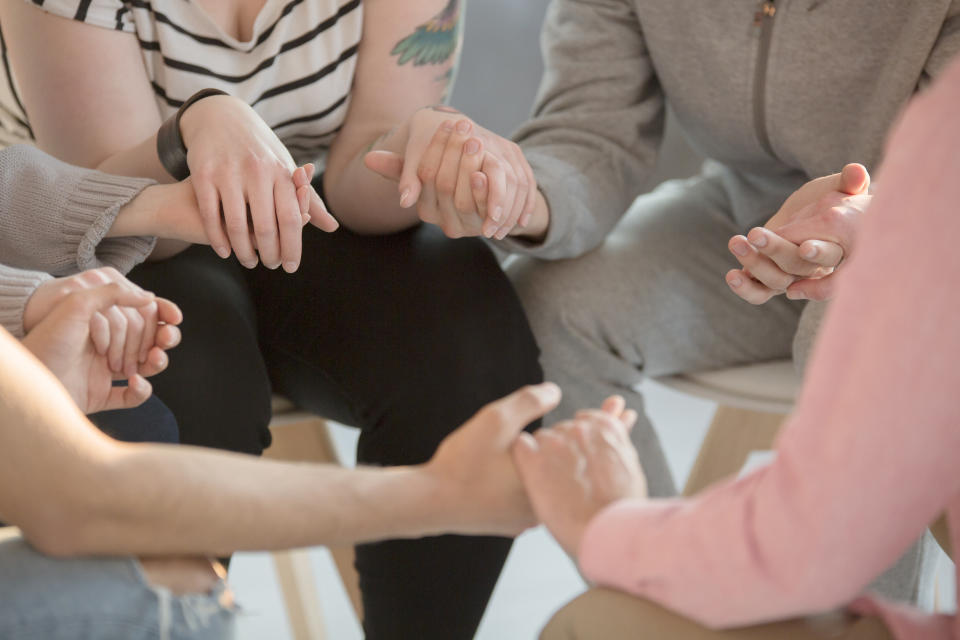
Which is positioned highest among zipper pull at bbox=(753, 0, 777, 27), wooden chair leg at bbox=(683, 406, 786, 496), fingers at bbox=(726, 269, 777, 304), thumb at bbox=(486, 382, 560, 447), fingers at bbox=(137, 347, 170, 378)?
zipper pull at bbox=(753, 0, 777, 27)

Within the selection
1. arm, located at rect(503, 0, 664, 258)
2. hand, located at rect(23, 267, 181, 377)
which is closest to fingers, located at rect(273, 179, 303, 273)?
hand, located at rect(23, 267, 181, 377)

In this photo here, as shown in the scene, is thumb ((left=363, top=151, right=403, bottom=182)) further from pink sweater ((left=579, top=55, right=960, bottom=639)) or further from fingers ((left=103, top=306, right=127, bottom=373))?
pink sweater ((left=579, top=55, right=960, bottom=639))

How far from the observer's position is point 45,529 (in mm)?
455

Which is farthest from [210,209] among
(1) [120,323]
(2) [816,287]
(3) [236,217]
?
(2) [816,287]

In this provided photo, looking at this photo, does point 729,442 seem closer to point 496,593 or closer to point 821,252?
point 496,593

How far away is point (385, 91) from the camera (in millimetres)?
917

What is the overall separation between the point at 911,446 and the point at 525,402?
0.64 feet

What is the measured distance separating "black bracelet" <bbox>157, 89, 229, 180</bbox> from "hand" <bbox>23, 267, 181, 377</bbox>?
127mm

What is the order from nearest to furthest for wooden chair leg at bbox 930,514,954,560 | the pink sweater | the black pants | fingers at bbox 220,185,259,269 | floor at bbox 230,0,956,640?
the pink sweater
wooden chair leg at bbox 930,514,954,560
fingers at bbox 220,185,259,269
the black pants
floor at bbox 230,0,956,640

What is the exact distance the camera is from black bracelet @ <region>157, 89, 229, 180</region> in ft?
2.47

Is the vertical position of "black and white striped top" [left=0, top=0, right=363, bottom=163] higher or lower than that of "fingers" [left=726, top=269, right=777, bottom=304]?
higher

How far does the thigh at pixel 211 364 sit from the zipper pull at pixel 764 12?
0.55 m

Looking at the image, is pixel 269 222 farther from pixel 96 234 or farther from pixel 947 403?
pixel 947 403

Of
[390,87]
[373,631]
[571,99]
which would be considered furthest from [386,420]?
[571,99]
